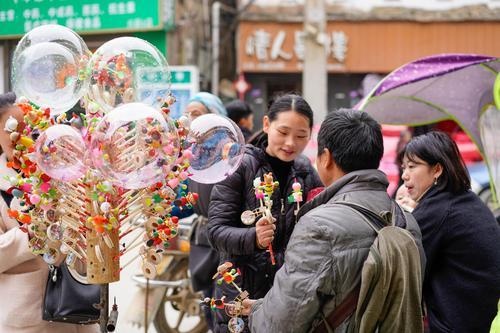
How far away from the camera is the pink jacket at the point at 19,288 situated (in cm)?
325

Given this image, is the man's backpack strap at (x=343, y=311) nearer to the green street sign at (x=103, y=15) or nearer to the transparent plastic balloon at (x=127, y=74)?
the transparent plastic balloon at (x=127, y=74)

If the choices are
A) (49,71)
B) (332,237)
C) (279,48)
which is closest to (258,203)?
(332,237)

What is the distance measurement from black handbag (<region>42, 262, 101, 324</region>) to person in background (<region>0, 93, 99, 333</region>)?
0.08m

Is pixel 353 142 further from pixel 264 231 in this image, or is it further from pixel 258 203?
pixel 258 203

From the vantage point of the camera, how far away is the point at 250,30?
1922 centimetres

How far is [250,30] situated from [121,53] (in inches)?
658

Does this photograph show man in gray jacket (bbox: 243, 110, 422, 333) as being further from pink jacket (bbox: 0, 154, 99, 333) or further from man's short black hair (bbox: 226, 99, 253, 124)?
man's short black hair (bbox: 226, 99, 253, 124)

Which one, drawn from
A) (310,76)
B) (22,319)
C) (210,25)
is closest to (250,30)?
(210,25)

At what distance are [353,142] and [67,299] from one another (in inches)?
55.3

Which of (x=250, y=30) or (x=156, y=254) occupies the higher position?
(x=250, y=30)

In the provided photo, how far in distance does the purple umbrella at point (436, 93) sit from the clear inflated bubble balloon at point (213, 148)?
2166 mm

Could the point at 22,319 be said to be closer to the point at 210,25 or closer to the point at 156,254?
the point at 156,254

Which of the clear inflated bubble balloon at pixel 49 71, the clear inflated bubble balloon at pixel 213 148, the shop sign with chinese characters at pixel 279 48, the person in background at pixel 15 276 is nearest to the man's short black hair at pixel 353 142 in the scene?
the clear inflated bubble balloon at pixel 213 148

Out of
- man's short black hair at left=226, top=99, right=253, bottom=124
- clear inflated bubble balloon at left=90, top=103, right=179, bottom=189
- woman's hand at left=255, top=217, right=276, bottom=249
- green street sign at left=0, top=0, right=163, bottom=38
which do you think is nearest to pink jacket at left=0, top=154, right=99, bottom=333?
clear inflated bubble balloon at left=90, top=103, right=179, bottom=189
